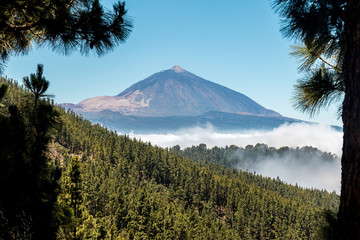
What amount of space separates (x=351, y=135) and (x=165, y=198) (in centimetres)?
10135

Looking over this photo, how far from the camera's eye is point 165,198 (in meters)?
96.9

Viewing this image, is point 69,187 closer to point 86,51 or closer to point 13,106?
point 13,106

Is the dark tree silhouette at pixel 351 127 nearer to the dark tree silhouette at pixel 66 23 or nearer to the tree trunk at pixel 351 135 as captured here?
the tree trunk at pixel 351 135

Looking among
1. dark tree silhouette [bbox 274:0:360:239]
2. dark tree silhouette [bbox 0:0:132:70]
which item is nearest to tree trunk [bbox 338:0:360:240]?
dark tree silhouette [bbox 274:0:360:239]

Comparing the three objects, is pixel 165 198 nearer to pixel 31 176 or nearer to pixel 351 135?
pixel 31 176

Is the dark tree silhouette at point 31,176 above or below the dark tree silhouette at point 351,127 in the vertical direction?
below

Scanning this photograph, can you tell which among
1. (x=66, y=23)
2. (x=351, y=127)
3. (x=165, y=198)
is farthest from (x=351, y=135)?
(x=165, y=198)

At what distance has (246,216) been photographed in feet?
300

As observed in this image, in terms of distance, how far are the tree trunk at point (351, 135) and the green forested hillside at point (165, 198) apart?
20.5m

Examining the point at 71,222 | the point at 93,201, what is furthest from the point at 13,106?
the point at 93,201

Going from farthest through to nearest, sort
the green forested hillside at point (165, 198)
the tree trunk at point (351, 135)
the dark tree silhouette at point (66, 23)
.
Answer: the green forested hillside at point (165, 198), the dark tree silhouette at point (66, 23), the tree trunk at point (351, 135)

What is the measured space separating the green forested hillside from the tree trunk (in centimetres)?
2051

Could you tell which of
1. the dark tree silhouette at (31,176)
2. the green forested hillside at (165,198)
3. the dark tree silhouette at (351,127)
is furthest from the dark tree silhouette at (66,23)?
the green forested hillside at (165,198)

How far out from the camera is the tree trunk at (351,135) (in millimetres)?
2299
